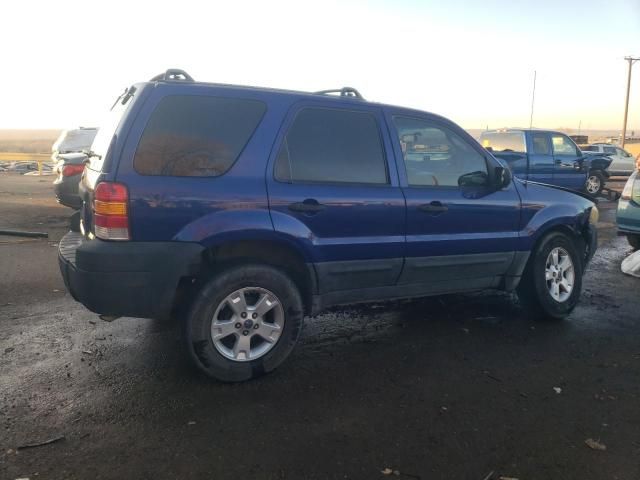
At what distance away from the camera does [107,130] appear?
3.78 meters

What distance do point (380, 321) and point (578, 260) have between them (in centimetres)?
199

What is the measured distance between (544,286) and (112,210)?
3.73m

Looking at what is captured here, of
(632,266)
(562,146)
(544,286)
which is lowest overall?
(632,266)

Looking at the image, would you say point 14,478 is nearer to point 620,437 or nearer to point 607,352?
point 620,437

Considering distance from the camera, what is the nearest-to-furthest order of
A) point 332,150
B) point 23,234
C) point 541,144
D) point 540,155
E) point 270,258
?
point 270,258
point 332,150
point 23,234
point 540,155
point 541,144

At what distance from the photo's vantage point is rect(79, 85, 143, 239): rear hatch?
3.30 metres

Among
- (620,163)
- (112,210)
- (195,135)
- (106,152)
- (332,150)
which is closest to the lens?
(112,210)

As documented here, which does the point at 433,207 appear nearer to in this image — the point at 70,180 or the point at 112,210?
the point at 112,210

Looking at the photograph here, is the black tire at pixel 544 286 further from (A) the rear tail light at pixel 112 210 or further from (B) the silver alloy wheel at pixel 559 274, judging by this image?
(A) the rear tail light at pixel 112 210

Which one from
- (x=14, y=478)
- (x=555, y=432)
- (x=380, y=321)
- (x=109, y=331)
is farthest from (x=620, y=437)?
(x=109, y=331)

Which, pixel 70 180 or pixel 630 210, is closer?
pixel 630 210

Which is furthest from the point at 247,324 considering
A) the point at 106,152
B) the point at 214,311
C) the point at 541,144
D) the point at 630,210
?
the point at 541,144

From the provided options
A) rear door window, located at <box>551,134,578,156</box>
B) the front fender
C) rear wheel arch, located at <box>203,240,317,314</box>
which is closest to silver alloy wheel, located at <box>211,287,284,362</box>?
rear wheel arch, located at <box>203,240,317,314</box>

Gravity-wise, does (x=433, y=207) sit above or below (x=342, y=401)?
above
